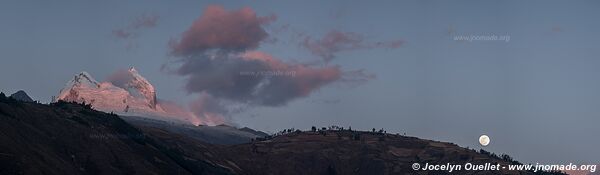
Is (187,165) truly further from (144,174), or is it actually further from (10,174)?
(10,174)

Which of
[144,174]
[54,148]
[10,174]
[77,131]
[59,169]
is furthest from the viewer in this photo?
[77,131]

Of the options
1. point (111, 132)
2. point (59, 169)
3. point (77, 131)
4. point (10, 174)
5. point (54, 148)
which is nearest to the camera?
point (10, 174)

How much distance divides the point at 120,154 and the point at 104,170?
1649 cm

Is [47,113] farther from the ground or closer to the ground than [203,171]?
farther from the ground

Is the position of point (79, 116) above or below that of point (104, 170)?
above

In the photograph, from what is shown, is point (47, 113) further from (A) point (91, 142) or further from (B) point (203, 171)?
(B) point (203, 171)

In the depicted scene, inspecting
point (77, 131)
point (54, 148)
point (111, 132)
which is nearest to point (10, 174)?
point (54, 148)

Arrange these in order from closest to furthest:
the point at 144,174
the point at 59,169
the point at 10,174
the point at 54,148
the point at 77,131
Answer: the point at 10,174, the point at 59,169, the point at 54,148, the point at 144,174, the point at 77,131

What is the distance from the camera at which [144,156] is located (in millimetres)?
173250

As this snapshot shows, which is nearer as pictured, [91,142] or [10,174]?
[10,174]

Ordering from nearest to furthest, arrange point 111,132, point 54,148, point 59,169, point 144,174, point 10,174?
point 10,174, point 59,169, point 54,148, point 144,174, point 111,132

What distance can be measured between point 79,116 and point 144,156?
3314cm

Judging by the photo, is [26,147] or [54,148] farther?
[54,148]

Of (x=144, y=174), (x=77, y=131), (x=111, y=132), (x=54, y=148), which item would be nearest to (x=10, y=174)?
(x=54, y=148)
